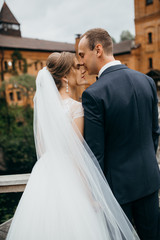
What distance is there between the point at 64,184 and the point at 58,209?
0.57ft

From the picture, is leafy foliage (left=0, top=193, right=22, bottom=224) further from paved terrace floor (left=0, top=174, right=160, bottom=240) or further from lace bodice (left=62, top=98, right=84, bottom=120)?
lace bodice (left=62, top=98, right=84, bottom=120)

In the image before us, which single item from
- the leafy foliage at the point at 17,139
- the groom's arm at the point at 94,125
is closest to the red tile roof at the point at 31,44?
the leafy foliage at the point at 17,139

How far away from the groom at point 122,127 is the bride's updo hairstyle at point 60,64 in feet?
0.47

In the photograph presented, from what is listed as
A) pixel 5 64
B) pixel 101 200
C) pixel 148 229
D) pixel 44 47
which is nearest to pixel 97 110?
pixel 101 200

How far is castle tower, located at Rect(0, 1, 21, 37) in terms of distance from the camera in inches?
1064

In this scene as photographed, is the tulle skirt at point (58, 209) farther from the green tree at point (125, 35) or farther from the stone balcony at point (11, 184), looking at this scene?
the green tree at point (125, 35)

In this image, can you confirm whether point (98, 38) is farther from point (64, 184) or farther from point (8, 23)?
point (8, 23)

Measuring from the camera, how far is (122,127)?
1.47 metres

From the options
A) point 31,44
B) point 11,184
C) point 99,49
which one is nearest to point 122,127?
point 99,49

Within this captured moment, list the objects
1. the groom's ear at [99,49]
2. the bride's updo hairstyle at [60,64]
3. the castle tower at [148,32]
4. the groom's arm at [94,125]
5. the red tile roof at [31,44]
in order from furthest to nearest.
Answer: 1. the red tile roof at [31,44]
2. the castle tower at [148,32]
3. the bride's updo hairstyle at [60,64]
4. the groom's ear at [99,49]
5. the groom's arm at [94,125]

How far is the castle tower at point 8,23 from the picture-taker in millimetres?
27031

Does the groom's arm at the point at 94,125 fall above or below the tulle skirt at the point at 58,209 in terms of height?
above

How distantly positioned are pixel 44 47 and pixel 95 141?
25584 millimetres

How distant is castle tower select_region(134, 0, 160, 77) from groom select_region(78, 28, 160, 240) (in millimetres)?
21730
